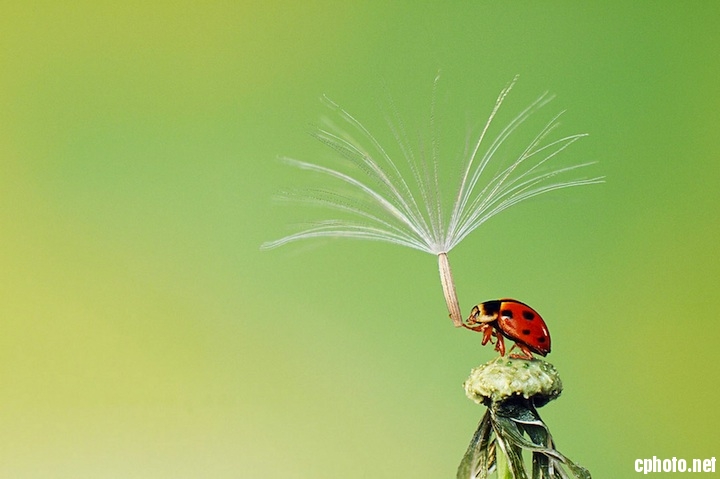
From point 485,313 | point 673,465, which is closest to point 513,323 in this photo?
point 485,313

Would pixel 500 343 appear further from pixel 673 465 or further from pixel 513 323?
pixel 673 465

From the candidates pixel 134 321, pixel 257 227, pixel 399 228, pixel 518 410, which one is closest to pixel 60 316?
pixel 134 321

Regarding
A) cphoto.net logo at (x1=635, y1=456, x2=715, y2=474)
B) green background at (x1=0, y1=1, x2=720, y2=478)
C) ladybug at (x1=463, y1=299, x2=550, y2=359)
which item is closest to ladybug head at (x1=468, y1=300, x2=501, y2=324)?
ladybug at (x1=463, y1=299, x2=550, y2=359)

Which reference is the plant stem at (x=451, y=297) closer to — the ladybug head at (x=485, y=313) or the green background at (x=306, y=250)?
the ladybug head at (x=485, y=313)

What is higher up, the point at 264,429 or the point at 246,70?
the point at 246,70

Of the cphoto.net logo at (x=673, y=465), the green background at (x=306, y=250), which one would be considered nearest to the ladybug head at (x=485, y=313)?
the green background at (x=306, y=250)

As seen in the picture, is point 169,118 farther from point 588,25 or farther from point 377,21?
point 588,25
